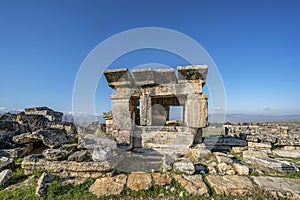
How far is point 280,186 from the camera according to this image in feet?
11.3

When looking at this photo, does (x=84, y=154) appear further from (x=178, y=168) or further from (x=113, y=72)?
(x=113, y=72)

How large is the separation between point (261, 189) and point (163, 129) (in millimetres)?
3615

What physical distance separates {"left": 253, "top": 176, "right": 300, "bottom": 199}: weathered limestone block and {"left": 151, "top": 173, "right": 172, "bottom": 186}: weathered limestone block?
200 cm

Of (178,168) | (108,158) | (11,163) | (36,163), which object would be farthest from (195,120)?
(11,163)

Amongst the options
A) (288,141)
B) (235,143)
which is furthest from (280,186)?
(288,141)

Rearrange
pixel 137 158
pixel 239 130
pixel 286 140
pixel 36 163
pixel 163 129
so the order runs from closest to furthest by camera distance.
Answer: pixel 36 163 < pixel 137 158 < pixel 163 129 < pixel 286 140 < pixel 239 130

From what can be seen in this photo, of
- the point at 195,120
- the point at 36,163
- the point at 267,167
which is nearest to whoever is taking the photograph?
the point at 36,163

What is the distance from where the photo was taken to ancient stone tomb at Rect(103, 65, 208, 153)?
5.96 m

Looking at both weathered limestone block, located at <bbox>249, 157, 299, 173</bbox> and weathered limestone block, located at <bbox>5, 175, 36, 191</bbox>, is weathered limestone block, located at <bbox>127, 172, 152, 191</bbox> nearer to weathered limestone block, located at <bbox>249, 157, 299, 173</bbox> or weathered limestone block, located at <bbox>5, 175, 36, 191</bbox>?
weathered limestone block, located at <bbox>5, 175, 36, 191</bbox>

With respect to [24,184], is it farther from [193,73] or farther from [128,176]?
[193,73]

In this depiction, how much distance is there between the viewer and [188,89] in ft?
20.2

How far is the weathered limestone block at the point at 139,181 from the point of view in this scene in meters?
3.35

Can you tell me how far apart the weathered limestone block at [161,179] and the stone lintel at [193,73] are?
3.82m

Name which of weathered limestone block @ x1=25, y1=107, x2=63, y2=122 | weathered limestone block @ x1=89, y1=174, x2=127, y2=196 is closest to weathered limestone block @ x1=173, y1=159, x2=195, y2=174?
weathered limestone block @ x1=89, y1=174, x2=127, y2=196
